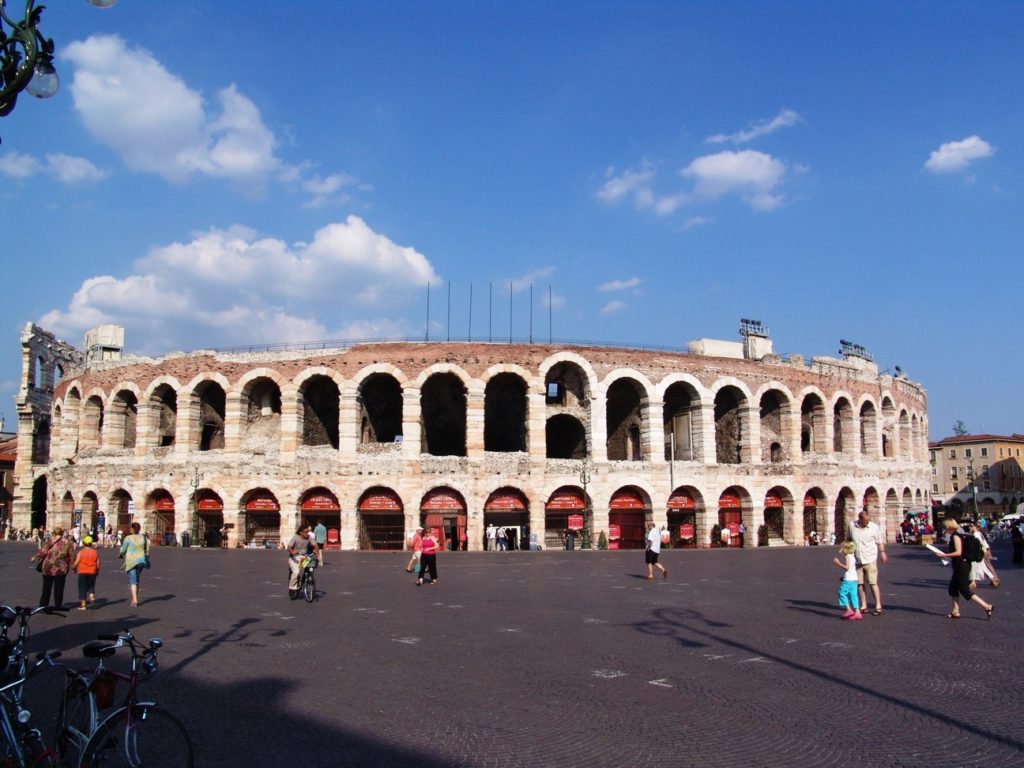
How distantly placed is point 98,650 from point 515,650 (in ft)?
21.5

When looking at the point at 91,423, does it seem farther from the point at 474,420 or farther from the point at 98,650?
the point at 98,650

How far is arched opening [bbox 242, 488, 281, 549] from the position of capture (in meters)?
37.4

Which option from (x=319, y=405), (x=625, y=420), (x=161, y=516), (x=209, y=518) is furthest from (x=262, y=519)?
(x=625, y=420)

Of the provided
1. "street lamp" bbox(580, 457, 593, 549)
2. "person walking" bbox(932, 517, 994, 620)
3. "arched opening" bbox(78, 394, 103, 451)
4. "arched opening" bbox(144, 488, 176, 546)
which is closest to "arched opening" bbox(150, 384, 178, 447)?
"arched opening" bbox(144, 488, 176, 546)

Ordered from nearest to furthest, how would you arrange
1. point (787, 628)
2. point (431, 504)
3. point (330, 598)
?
1. point (787, 628)
2. point (330, 598)
3. point (431, 504)

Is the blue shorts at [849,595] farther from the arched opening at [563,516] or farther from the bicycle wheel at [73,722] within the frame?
the arched opening at [563,516]

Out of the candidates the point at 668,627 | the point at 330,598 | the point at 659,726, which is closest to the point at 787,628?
the point at 668,627

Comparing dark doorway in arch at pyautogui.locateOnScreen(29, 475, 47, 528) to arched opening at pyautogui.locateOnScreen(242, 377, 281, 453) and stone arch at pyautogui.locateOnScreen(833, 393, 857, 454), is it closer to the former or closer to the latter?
arched opening at pyautogui.locateOnScreen(242, 377, 281, 453)

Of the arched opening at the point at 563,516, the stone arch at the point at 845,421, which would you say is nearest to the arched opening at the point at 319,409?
the arched opening at the point at 563,516

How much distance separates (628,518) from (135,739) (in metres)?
35.0

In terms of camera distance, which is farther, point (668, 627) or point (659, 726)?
point (668, 627)

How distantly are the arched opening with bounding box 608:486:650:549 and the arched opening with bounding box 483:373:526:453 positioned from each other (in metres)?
6.64

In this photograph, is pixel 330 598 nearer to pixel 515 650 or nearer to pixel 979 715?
pixel 515 650

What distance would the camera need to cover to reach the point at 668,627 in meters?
12.7
